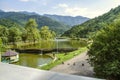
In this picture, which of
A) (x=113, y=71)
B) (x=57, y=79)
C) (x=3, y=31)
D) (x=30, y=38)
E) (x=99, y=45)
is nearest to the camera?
(x=57, y=79)

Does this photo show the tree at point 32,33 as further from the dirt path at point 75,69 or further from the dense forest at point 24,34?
the dirt path at point 75,69

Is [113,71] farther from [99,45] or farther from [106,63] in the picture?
[99,45]

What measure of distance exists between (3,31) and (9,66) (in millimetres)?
13225

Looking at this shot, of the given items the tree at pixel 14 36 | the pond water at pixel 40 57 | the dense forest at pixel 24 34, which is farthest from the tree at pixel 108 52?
the tree at pixel 14 36

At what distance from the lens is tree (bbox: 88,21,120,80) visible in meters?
3.43

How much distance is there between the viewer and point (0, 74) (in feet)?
1.39

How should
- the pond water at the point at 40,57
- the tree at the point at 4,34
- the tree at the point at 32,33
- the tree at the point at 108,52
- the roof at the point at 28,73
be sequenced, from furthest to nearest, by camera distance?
the tree at the point at 32,33 < the tree at the point at 4,34 < the pond water at the point at 40,57 < the tree at the point at 108,52 < the roof at the point at 28,73

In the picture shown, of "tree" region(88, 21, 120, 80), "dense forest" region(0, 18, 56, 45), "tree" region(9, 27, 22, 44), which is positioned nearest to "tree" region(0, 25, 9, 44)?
"dense forest" region(0, 18, 56, 45)

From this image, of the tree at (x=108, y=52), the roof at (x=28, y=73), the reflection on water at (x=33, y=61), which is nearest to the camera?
the roof at (x=28, y=73)

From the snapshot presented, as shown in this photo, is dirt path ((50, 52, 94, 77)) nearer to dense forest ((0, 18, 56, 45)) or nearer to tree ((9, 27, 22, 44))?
dense forest ((0, 18, 56, 45))

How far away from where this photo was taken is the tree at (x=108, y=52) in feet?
11.3

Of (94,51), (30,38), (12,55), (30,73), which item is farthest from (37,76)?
(30,38)

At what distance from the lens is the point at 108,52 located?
11.6 feet

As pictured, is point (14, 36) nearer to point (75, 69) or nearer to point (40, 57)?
point (40, 57)
